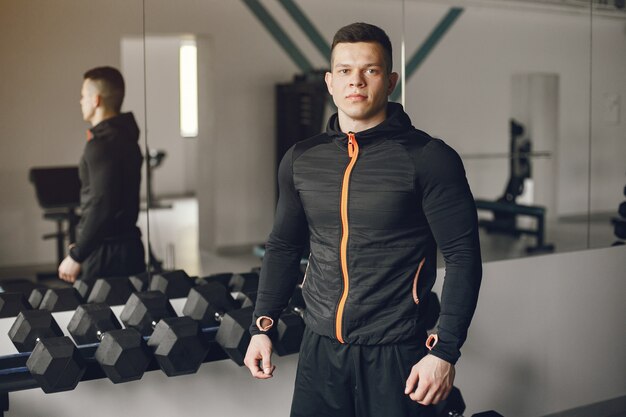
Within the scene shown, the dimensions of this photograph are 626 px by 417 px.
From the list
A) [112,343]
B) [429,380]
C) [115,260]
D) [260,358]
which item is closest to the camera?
[429,380]

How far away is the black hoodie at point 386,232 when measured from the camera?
157 cm

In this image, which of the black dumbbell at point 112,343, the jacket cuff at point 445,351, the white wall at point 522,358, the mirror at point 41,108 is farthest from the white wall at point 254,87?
the jacket cuff at point 445,351

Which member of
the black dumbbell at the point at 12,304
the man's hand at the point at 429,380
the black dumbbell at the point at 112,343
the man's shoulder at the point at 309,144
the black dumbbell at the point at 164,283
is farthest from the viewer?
the black dumbbell at the point at 164,283

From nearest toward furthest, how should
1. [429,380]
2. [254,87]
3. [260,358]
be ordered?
[429,380] → [260,358] → [254,87]

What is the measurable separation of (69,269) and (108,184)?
0.30 metres

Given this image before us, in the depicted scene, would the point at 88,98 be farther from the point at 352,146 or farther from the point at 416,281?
the point at 416,281

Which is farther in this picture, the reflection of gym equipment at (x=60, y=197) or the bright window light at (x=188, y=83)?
the bright window light at (x=188, y=83)

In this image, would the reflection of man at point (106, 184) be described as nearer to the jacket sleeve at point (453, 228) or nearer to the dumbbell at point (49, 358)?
the dumbbell at point (49, 358)

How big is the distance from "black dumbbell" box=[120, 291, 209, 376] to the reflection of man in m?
0.29

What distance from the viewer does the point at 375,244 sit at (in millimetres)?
1634

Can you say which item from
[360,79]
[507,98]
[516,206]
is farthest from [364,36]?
[516,206]

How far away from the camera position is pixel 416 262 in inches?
64.4

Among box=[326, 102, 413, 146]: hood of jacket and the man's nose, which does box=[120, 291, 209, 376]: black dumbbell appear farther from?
the man's nose

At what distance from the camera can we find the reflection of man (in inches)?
93.0
